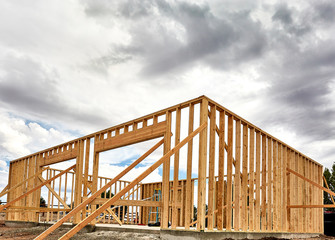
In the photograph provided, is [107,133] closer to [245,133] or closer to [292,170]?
[245,133]

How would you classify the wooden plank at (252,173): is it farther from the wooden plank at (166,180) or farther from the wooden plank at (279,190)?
the wooden plank at (166,180)

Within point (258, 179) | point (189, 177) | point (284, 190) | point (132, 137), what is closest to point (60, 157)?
point (132, 137)

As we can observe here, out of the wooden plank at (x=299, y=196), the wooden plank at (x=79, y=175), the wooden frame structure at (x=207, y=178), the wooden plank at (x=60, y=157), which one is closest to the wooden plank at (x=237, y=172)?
the wooden frame structure at (x=207, y=178)

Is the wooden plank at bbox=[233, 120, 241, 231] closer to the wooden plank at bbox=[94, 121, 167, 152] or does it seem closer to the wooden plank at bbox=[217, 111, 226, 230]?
the wooden plank at bbox=[217, 111, 226, 230]

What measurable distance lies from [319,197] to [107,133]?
415 inches

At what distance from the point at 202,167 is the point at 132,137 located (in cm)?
323

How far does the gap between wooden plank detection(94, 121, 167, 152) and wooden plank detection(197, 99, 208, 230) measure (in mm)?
1242

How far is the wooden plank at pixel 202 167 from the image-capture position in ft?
26.9

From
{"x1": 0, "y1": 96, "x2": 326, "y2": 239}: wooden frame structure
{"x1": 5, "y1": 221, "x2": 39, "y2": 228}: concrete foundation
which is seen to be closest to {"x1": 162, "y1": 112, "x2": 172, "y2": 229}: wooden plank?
{"x1": 0, "y1": 96, "x2": 326, "y2": 239}: wooden frame structure

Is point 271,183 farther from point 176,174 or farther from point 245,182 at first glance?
point 176,174

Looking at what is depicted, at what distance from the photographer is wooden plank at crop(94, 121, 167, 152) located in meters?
9.74

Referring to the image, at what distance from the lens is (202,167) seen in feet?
27.5

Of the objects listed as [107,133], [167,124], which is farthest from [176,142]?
[107,133]

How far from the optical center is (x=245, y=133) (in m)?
10.8
